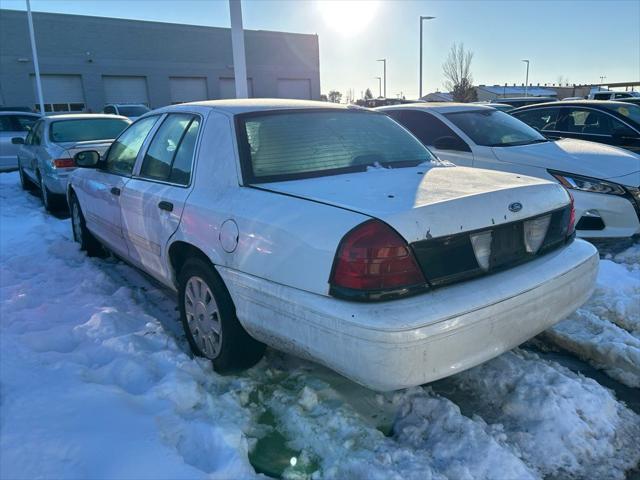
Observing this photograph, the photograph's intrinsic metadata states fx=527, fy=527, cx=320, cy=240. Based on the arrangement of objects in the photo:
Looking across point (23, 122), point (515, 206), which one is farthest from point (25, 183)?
point (515, 206)

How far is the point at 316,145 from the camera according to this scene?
3186mm

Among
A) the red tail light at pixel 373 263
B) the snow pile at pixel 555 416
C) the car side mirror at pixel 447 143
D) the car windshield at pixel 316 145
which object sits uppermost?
the car windshield at pixel 316 145

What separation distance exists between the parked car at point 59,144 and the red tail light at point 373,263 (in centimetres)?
579

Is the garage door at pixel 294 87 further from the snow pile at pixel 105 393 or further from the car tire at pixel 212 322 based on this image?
the car tire at pixel 212 322

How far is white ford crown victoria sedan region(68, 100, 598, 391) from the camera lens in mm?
2223

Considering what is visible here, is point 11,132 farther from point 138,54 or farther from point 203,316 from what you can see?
point 138,54

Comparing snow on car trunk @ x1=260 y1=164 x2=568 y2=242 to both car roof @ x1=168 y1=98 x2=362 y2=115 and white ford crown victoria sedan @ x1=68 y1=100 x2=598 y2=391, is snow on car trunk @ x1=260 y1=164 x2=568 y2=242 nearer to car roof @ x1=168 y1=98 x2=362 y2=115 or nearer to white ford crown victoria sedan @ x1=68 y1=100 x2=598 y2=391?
white ford crown victoria sedan @ x1=68 y1=100 x2=598 y2=391

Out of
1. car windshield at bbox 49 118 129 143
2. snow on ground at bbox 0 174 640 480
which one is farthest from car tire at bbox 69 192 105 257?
car windshield at bbox 49 118 129 143

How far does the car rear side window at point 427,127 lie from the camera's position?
6166mm

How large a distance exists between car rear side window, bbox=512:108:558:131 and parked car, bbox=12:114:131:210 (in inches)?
250

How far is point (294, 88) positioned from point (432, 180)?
136 feet

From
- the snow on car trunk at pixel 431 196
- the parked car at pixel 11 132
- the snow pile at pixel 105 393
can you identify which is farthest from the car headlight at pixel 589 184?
the parked car at pixel 11 132

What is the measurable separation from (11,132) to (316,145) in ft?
40.9

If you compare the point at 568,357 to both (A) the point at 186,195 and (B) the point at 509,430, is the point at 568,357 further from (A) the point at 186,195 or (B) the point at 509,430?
(A) the point at 186,195
